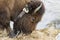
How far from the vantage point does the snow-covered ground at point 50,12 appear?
6.25ft

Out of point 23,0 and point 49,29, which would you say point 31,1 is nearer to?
point 23,0

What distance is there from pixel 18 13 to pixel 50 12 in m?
0.94

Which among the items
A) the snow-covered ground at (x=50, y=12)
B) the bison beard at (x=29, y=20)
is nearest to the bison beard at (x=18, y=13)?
the bison beard at (x=29, y=20)

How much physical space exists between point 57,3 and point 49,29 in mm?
349

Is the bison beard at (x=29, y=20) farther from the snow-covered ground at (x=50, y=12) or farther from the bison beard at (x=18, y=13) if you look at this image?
the snow-covered ground at (x=50, y=12)

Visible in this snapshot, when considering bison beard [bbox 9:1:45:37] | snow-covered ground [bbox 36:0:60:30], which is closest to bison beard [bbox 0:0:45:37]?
bison beard [bbox 9:1:45:37]

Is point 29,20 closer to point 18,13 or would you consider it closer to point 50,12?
point 18,13

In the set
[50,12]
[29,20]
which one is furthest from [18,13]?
[50,12]

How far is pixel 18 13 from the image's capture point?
1.08 m

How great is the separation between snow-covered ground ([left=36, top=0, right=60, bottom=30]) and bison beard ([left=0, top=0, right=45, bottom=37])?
714mm

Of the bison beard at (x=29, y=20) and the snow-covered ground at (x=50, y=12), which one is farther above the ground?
the bison beard at (x=29, y=20)

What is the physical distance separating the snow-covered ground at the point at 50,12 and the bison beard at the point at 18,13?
71 cm

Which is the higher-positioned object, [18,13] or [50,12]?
[18,13]

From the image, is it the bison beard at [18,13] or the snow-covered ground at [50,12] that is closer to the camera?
the bison beard at [18,13]
